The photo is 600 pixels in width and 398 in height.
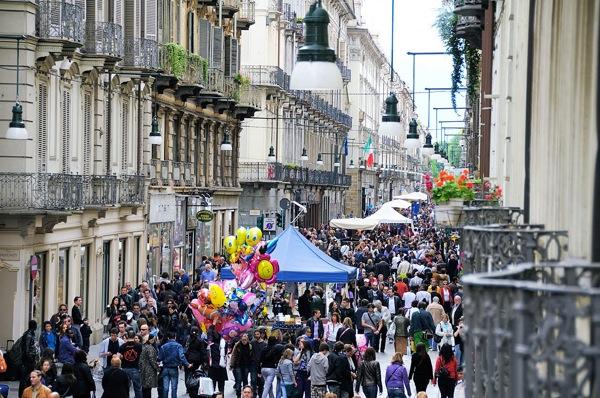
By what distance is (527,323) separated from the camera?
562cm

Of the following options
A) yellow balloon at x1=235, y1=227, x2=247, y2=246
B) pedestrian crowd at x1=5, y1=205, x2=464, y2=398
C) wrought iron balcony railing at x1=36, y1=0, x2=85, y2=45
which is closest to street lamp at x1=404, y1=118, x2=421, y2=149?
pedestrian crowd at x1=5, y1=205, x2=464, y2=398

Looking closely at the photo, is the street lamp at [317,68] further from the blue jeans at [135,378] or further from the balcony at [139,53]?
the balcony at [139,53]

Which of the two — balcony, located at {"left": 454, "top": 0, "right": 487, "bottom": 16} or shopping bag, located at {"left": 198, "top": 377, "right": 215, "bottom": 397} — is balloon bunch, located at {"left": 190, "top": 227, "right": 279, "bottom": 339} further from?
balcony, located at {"left": 454, "top": 0, "right": 487, "bottom": 16}

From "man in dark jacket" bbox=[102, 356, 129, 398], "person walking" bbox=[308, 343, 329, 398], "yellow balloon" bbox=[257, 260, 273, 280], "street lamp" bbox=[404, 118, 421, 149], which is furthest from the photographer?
"street lamp" bbox=[404, 118, 421, 149]

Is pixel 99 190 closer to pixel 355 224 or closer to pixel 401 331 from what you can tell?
pixel 401 331

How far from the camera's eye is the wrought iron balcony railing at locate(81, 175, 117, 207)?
34.4 meters

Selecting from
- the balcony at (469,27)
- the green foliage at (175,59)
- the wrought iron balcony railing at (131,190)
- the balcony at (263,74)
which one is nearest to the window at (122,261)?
the wrought iron balcony railing at (131,190)

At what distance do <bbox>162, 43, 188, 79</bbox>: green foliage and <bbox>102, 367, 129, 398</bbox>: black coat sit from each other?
23.6 m

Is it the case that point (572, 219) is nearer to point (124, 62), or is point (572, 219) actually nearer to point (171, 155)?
point (124, 62)

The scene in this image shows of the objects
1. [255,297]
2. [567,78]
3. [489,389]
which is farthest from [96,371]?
[489,389]

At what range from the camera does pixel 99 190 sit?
1409 inches

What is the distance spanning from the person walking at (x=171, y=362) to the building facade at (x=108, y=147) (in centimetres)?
597

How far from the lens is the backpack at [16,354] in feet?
88.4

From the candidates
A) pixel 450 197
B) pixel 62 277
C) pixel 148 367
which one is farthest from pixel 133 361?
pixel 62 277
